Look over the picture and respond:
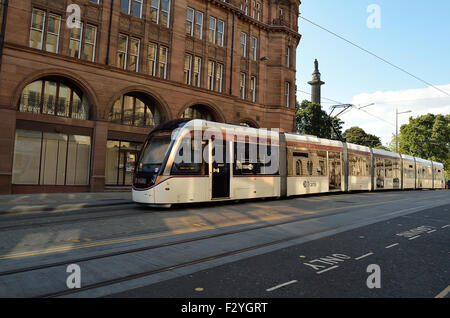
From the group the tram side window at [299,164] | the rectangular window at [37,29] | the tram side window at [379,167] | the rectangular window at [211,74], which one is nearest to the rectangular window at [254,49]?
the rectangular window at [211,74]

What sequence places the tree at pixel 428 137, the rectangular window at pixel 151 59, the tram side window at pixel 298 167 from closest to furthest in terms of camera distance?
the tram side window at pixel 298 167 < the rectangular window at pixel 151 59 < the tree at pixel 428 137

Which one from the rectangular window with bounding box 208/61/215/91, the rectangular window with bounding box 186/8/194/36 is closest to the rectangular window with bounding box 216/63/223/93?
the rectangular window with bounding box 208/61/215/91

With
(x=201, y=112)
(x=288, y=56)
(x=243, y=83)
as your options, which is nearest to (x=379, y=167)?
(x=243, y=83)

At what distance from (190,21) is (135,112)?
27.2ft

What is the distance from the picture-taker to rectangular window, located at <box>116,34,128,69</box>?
19.3 m

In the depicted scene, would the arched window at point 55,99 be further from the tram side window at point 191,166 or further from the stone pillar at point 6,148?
the tram side window at point 191,166

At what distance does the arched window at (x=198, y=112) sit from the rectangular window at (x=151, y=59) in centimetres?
380

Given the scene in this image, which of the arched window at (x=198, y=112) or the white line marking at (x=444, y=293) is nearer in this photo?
the white line marking at (x=444, y=293)

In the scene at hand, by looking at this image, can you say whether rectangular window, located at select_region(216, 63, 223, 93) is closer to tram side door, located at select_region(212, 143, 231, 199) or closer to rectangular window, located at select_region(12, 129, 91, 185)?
rectangular window, located at select_region(12, 129, 91, 185)

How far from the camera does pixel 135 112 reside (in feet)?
67.4

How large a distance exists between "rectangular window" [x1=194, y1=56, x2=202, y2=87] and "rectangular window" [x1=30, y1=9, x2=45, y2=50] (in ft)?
32.8

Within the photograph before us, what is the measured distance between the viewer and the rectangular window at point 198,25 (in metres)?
23.2

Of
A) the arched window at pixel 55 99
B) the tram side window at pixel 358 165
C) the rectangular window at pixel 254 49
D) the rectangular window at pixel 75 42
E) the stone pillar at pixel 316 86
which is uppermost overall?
the stone pillar at pixel 316 86

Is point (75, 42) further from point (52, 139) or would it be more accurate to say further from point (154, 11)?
point (154, 11)
